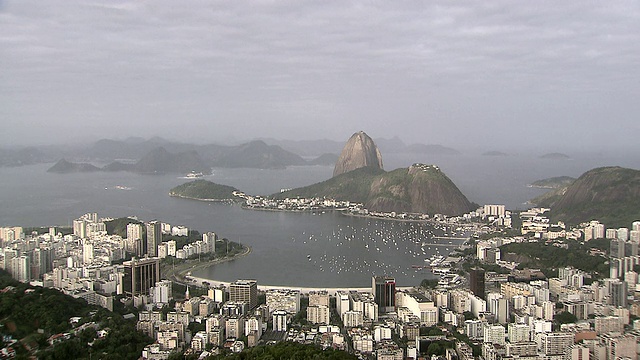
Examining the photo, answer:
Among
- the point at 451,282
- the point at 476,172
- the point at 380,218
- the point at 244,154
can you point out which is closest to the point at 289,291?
the point at 451,282

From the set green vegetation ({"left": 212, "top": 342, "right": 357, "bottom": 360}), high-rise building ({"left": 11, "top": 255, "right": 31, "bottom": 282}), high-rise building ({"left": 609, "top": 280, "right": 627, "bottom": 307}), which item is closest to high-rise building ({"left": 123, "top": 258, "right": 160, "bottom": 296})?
high-rise building ({"left": 11, "top": 255, "right": 31, "bottom": 282})

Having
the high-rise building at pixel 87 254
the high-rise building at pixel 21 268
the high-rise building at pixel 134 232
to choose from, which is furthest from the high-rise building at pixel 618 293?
the high-rise building at pixel 21 268

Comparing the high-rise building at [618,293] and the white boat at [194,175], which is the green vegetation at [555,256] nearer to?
the high-rise building at [618,293]

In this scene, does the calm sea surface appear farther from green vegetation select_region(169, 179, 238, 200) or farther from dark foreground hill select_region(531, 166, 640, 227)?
dark foreground hill select_region(531, 166, 640, 227)

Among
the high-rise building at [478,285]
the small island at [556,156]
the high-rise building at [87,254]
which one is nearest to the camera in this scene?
the high-rise building at [478,285]

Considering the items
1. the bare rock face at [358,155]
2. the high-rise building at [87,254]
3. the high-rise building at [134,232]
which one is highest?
the bare rock face at [358,155]
